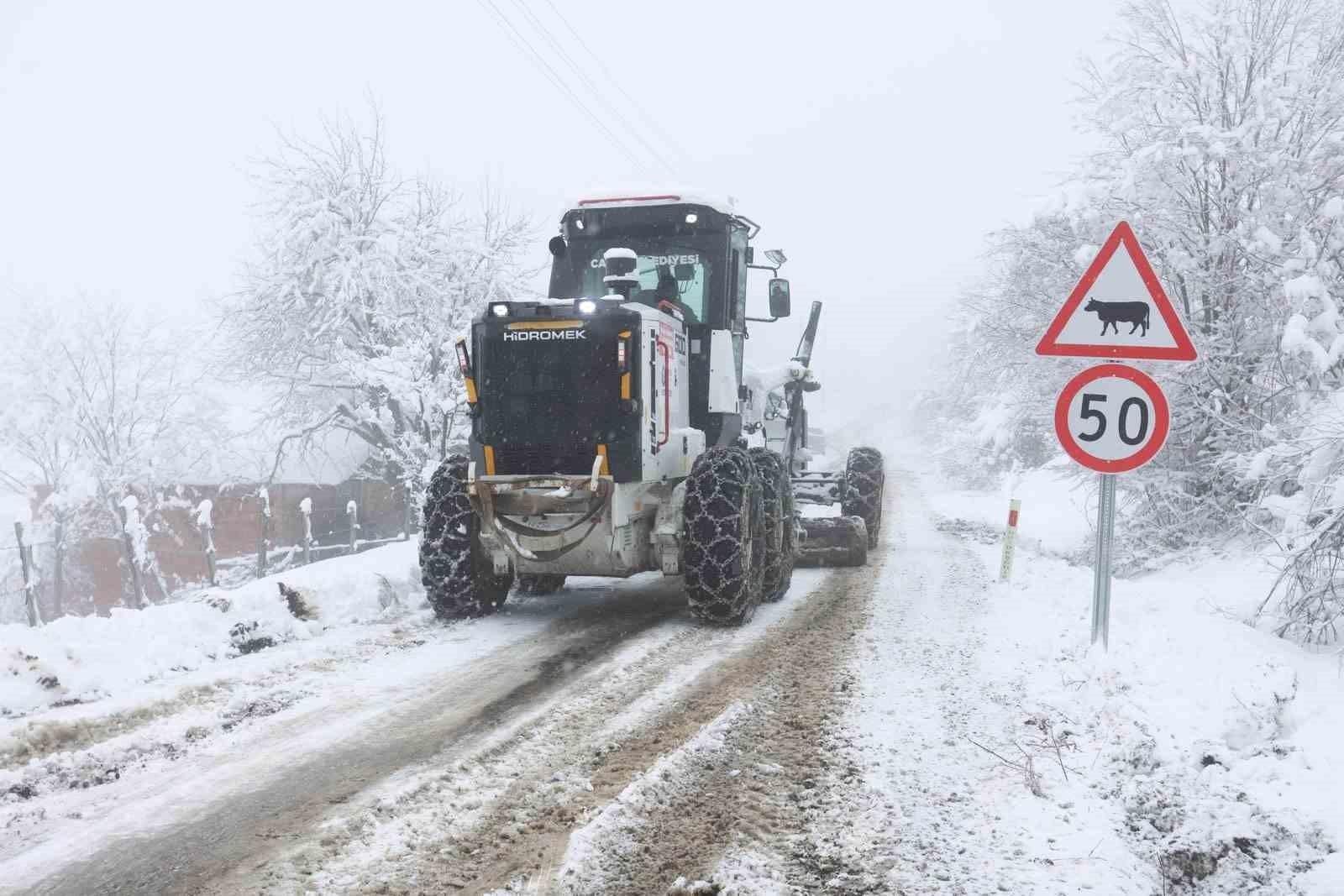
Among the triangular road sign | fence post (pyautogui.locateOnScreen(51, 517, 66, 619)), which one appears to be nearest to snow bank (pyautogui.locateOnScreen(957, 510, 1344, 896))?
the triangular road sign

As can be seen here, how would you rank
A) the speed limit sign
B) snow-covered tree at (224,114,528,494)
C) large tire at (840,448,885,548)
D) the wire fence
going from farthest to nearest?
the wire fence → snow-covered tree at (224,114,528,494) → large tire at (840,448,885,548) → the speed limit sign

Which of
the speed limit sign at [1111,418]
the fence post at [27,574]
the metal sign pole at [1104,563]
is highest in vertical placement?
the speed limit sign at [1111,418]

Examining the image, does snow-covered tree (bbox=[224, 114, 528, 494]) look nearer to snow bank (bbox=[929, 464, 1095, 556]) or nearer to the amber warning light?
snow bank (bbox=[929, 464, 1095, 556])

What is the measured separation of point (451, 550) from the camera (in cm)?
666

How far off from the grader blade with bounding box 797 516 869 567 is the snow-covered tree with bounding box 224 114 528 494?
8599 mm

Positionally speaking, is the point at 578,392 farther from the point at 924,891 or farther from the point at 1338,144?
the point at 1338,144

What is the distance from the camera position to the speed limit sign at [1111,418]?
4.92 meters

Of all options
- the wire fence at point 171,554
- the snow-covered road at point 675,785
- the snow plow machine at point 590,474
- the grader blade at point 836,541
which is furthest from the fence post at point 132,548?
the snow-covered road at point 675,785

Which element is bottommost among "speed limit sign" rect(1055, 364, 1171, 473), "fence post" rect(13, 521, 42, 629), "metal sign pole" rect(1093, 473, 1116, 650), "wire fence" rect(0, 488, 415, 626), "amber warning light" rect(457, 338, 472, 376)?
"wire fence" rect(0, 488, 415, 626)

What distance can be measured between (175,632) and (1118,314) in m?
5.78

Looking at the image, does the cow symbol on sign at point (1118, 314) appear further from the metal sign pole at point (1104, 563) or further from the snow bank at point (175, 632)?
the snow bank at point (175, 632)

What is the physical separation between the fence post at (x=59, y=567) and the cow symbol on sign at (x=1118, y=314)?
56.8 feet

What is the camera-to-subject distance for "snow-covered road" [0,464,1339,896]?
9.61 ft

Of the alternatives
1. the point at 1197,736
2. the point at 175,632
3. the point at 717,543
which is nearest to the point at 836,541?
the point at 717,543
